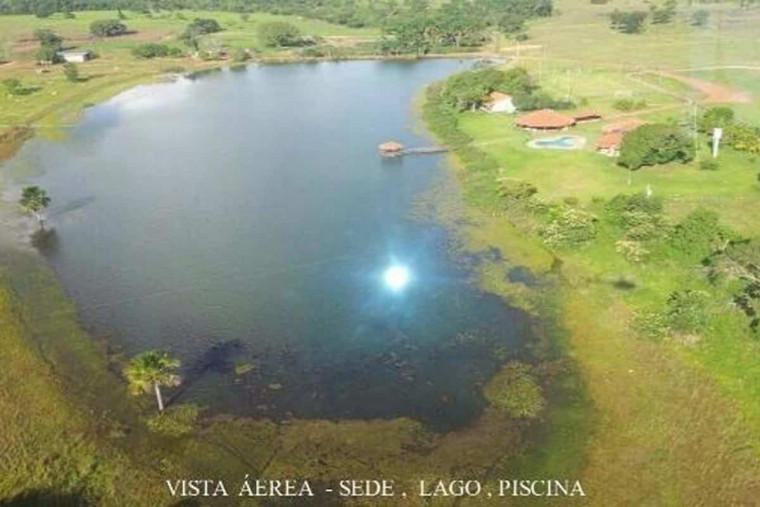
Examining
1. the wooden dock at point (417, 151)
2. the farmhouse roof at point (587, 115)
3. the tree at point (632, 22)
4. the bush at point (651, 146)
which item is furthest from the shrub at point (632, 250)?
the tree at point (632, 22)

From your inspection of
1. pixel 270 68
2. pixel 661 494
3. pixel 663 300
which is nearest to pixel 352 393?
pixel 661 494

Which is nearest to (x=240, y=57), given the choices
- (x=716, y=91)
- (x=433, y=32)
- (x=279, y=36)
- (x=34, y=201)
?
(x=279, y=36)

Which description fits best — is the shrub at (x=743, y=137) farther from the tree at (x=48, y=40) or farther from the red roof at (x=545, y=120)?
the tree at (x=48, y=40)

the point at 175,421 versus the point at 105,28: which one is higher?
the point at 105,28

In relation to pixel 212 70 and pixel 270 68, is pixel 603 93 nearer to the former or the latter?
pixel 270 68

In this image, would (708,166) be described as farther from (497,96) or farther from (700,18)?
(700,18)

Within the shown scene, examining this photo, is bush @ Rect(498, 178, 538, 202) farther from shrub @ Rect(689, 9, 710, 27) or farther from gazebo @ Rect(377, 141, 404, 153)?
shrub @ Rect(689, 9, 710, 27)
